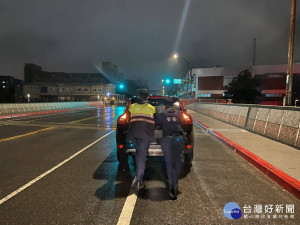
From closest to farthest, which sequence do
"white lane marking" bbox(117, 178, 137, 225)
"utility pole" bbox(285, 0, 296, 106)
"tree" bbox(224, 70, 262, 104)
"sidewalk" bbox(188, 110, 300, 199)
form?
"white lane marking" bbox(117, 178, 137, 225) < "sidewalk" bbox(188, 110, 300, 199) < "utility pole" bbox(285, 0, 296, 106) < "tree" bbox(224, 70, 262, 104)

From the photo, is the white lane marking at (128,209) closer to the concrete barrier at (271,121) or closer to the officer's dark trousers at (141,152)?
the officer's dark trousers at (141,152)

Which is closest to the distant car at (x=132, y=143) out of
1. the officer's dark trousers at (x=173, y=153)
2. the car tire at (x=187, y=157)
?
the car tire at (x=187, y=157)

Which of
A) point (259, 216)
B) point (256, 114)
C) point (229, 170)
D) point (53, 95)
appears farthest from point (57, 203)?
point (53, 95)

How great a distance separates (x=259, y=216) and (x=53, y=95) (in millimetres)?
101607

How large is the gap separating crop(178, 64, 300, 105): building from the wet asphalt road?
56.5 meters

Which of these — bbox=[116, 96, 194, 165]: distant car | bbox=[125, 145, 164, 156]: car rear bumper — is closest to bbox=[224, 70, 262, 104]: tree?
bbox=[116, 96, 194, 165]: distant car

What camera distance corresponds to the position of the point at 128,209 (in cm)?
385

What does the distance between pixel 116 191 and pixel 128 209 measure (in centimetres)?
83

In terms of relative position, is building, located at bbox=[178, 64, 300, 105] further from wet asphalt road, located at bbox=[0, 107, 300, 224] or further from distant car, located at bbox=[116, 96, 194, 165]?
distant car, located at bbox=[116, 96, 194, 165]

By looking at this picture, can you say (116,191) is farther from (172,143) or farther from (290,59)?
(290,59)

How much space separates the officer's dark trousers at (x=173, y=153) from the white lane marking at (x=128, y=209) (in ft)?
2.52

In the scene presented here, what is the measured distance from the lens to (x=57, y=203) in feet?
13.3

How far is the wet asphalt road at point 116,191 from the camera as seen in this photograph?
11.9ft

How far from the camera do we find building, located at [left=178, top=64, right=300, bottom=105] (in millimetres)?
63562
